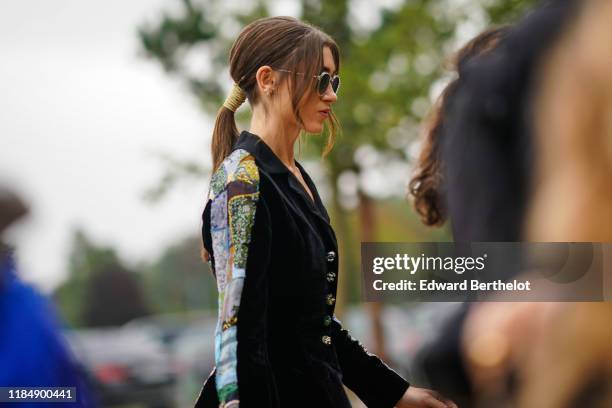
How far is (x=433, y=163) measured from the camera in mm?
2172

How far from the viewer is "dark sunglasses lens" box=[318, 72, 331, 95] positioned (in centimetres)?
204

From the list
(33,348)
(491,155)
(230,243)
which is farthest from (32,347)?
(491,155)

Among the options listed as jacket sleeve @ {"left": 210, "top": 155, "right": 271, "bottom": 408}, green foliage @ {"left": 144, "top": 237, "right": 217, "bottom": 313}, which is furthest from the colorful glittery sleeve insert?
green foliage @ {"left": 144, "top": 237, "right": 217, "bottom": 313}

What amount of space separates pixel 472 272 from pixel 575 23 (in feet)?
4.06

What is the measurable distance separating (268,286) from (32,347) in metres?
0.52

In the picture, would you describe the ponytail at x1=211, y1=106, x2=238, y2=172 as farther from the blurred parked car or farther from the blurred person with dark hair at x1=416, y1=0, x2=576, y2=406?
the blurred parked car

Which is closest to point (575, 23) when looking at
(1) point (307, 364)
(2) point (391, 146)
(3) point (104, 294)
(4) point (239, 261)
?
(4) point (239, 261)

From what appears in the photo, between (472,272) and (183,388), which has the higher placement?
(183,388)

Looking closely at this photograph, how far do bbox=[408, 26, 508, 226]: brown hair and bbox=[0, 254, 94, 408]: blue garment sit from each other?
842mm

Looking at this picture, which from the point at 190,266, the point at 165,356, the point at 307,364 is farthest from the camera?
the point at 190,266

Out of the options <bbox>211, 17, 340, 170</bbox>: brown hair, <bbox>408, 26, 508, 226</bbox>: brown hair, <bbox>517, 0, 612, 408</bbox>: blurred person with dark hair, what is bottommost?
<bbox>517, 0, 612, 408</bbox>: blurred person with dark hair

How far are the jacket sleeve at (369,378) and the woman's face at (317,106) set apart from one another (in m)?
0.50

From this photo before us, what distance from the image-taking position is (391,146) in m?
9.30

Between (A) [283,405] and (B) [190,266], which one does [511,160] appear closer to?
(A) [283,405]
